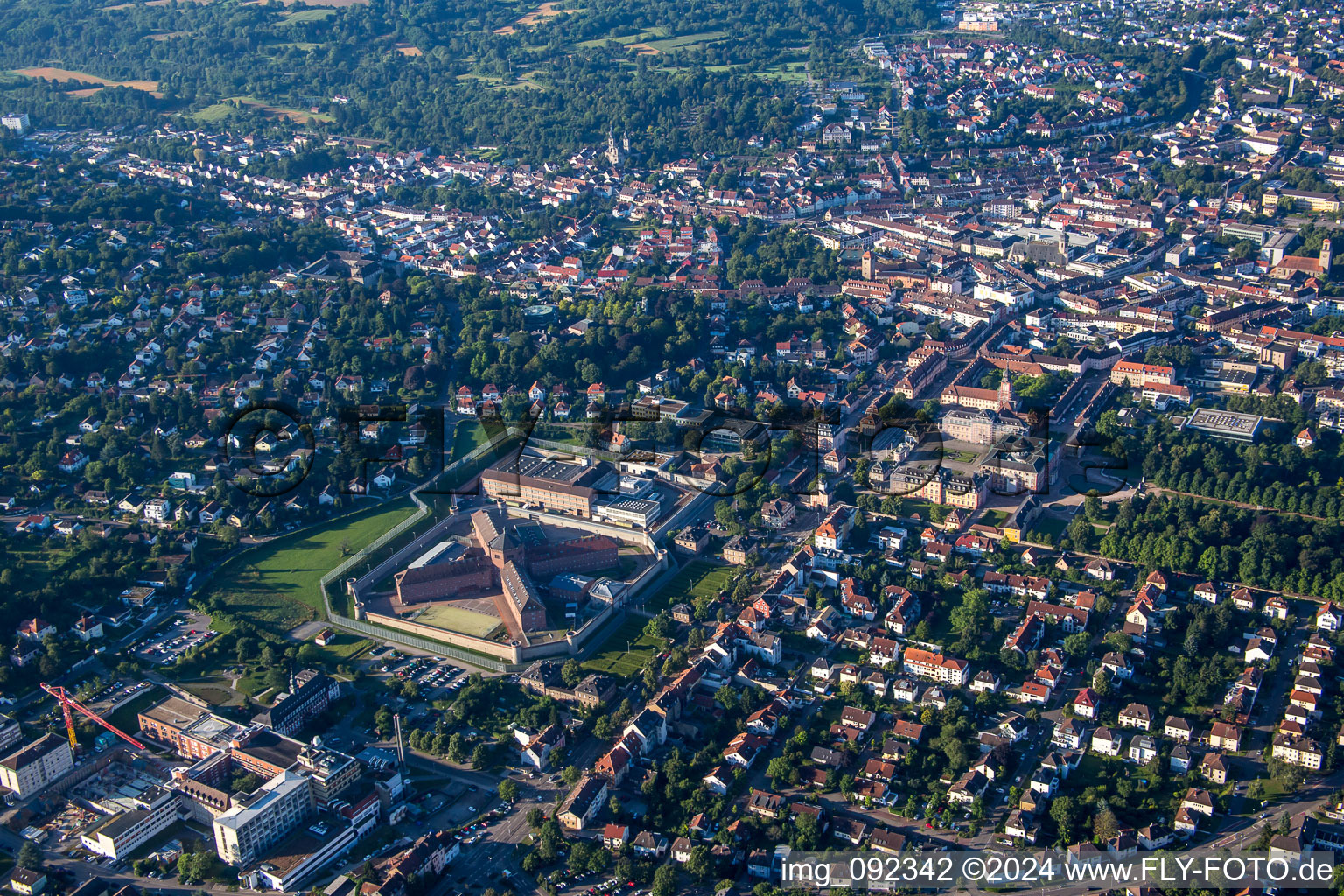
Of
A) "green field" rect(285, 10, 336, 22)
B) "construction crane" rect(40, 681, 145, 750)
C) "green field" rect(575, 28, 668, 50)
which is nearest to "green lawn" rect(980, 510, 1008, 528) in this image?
"construction crane" rect(40, 681, 145, 750)

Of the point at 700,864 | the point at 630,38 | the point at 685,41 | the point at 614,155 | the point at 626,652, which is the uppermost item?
the point at 630,38

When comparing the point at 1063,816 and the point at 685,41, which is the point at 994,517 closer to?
the point at 1063,816

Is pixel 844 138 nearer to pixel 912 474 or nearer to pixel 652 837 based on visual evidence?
pixel 912 474

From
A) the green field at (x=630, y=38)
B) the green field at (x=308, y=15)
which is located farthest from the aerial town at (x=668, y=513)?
the green field at (x=308, y=15)

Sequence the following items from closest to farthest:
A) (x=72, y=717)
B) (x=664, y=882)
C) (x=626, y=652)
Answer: (x=664, y=882) < (x=72, y=717) < (x=626, y=652)

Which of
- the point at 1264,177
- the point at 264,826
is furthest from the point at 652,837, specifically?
the point at 1264,177

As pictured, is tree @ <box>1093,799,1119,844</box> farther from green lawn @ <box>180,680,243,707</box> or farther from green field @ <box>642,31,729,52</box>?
green field @ <box>642,31,729,52</box>

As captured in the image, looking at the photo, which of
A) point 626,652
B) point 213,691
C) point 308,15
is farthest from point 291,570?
point 308,15
